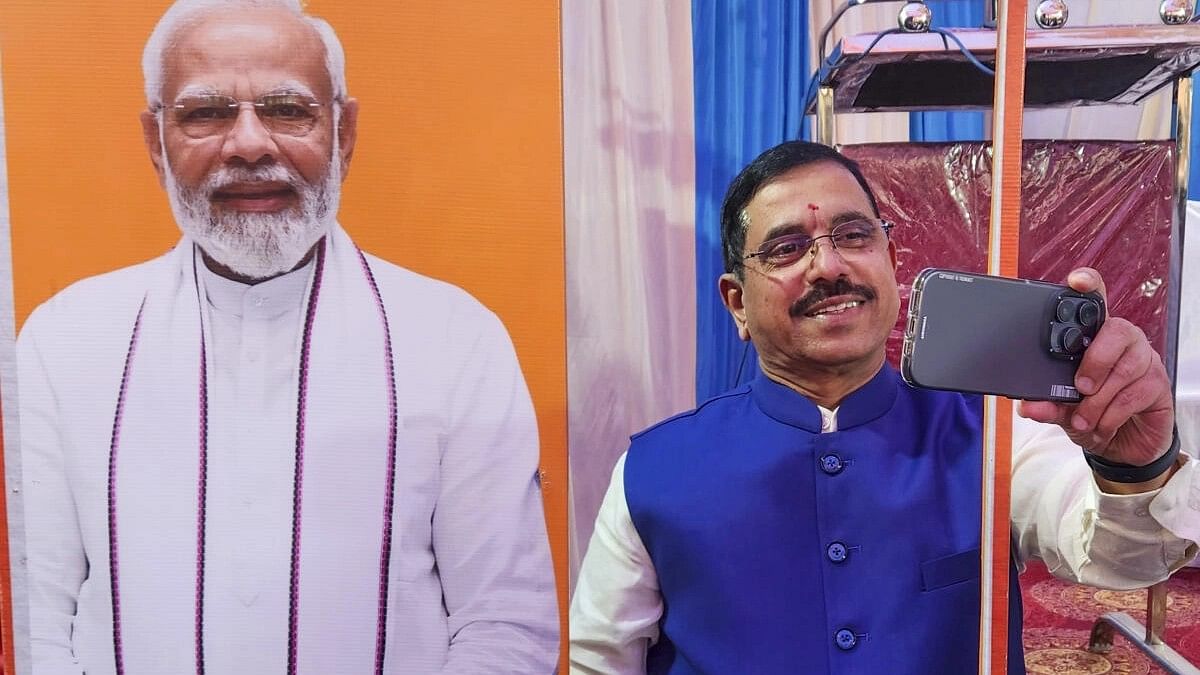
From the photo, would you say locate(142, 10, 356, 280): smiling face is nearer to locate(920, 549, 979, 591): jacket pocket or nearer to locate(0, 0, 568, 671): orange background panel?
locate(0, 0, 568, 671): orange background panel

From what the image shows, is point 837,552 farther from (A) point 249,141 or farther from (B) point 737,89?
(A) point 249,141

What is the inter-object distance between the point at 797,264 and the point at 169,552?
0.65 meters

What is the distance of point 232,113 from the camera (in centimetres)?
64

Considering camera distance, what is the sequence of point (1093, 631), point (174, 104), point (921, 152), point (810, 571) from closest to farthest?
1. point (174, 104)
2. point (810, 571)
3. point (921, 152)
4. point (1093, 631)

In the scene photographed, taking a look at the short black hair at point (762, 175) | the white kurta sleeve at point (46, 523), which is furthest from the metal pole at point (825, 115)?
the white kurta sleeve at point (46, 523)

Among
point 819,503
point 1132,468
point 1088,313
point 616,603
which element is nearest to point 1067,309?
point 1088,313

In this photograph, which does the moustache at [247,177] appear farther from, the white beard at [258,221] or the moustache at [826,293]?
the moustache at [826,293]

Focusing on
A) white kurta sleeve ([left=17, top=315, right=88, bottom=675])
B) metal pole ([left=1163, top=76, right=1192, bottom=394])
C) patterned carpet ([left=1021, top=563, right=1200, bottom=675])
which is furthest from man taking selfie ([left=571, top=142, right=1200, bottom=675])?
patterned carpet ([left=1021, top=563, right=1200, bottom=675])

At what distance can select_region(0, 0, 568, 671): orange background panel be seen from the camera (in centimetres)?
64

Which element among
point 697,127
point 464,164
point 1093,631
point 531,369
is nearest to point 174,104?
point 464,164

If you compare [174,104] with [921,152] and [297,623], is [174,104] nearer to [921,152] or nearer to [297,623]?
[297,623]

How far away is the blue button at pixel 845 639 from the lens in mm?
749

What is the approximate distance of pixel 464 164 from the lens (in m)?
0.66

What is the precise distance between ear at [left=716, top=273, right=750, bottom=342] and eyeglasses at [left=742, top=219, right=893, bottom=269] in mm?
53
